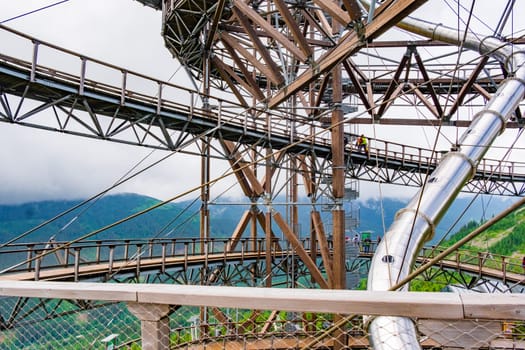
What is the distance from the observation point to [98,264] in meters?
9.26

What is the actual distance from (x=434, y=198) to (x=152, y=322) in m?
5.22

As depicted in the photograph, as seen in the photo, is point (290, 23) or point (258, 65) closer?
point (290, 23)

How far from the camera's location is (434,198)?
5.54 metres

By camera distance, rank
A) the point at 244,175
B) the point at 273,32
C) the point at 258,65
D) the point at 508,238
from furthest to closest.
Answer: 1. the point at 508,238
2. the point at 244,175
3. the point at 258,65
4. the point at 273,32

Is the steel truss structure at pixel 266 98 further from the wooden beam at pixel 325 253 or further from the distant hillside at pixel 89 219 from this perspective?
the distant hillside at pixel 89 219

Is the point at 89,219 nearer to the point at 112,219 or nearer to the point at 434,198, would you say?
the point at 112,219

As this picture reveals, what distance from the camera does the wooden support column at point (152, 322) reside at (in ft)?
4.71

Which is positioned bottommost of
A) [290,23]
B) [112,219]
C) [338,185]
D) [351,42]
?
[112,219]

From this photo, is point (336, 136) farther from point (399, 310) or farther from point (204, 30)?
point (399, 310)

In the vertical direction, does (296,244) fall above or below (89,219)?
above

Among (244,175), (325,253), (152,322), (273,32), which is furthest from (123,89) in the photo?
(325,253)

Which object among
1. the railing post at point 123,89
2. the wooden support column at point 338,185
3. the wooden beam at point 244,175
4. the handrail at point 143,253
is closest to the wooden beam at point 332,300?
the handrail at point 143,253

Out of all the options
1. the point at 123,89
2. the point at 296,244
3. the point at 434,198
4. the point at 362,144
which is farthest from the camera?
the point at 362,144

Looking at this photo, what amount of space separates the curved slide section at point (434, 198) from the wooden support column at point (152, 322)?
2.06 meters
